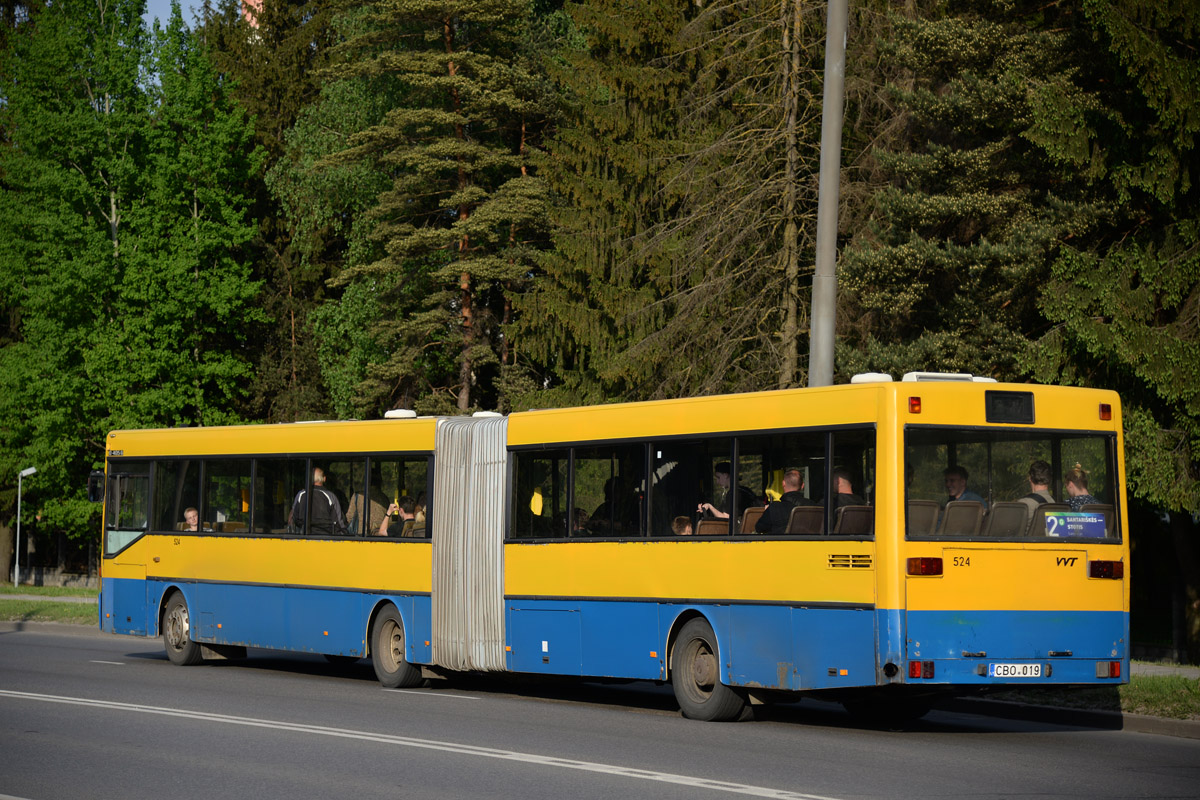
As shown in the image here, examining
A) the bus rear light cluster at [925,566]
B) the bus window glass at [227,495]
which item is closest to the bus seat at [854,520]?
the bus rear light cluster at [925,566]

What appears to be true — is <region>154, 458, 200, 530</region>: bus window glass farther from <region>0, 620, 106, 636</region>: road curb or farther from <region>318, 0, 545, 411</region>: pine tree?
<region>318, 0, 545, 411</region>: pine tree

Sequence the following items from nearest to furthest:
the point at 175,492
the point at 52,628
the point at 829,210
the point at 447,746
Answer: the point at 447,746 → the point at 829,210 → the point at 175,492 → the point at 52,628

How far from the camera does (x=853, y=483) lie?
13.0 meters

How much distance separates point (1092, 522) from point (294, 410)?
135 ft

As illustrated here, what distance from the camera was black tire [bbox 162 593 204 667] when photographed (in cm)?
2152

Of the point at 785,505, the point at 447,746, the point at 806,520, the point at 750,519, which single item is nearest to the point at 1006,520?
the point at 806,520

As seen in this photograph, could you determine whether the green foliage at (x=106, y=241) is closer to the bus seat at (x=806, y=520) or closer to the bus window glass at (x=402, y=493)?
the bus window glass at (x=402, y=493)

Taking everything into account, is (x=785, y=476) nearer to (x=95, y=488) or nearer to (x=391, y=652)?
(x=391, y=652)

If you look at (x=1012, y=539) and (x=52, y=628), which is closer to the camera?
(x=1012, y=539)

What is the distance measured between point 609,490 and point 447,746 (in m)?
4.26

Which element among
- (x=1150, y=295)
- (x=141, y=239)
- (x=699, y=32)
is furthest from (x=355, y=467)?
(x=141, y=239)

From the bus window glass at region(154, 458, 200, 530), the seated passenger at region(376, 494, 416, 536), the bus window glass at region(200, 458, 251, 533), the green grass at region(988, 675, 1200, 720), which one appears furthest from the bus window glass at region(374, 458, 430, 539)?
the green grass at region(988, 675, 1200, 720)

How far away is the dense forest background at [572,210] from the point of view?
22641 mm

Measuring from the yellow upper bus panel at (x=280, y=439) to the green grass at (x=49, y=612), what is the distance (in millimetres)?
7406
